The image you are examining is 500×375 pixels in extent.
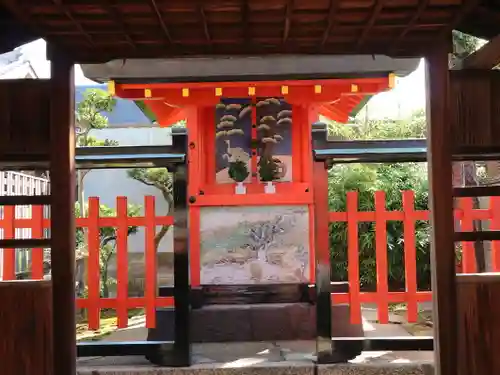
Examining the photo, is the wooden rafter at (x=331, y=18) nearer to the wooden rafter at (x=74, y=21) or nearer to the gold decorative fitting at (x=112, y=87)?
the wooden rafter at (x=74, y=21)

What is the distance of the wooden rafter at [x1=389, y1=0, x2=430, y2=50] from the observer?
8.22 feet

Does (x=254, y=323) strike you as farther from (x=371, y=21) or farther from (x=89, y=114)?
(x=89, y=114)

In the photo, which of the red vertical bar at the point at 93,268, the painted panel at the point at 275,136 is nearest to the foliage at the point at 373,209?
the painted panel at the point at 275,136

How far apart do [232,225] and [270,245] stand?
49 centimetres

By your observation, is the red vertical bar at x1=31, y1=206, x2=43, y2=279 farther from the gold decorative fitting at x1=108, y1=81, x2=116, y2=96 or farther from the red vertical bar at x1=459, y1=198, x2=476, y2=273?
the red vertical bar at x1=459, y1=198, x2=476, y2=273

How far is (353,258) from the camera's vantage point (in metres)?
4.49

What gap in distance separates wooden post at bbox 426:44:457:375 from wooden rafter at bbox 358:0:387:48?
1.30 feet

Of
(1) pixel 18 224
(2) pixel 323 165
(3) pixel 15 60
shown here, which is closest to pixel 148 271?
(1) pixel 18 224

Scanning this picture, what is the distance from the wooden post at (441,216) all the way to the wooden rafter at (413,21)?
0.68 feet

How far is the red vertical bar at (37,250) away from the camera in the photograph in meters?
4.63

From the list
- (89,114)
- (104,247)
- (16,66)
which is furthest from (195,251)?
(16,66)

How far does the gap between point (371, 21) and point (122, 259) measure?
311 cm

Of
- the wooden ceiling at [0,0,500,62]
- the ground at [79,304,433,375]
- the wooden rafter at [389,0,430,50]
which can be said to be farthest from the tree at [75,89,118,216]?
the wooden rafter at [389,0,430,50]

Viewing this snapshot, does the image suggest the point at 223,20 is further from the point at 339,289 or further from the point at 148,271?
the point at 339,289
